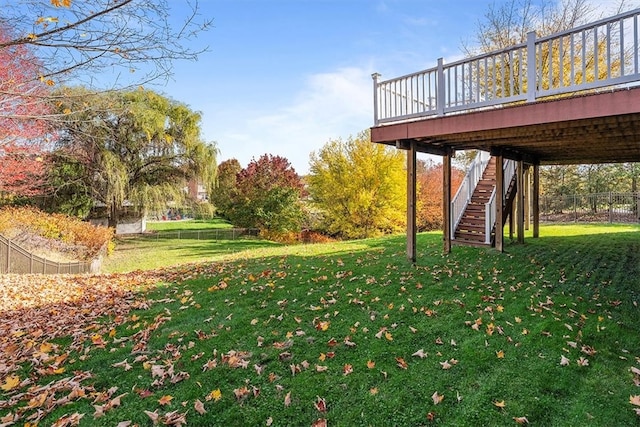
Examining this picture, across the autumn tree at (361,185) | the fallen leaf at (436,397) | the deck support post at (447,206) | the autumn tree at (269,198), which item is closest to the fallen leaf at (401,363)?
the fallen leaf at (436,397)

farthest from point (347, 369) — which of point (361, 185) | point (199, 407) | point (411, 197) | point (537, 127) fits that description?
point (361, 185)

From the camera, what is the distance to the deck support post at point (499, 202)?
775 cm

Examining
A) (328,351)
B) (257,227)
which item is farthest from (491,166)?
(257,227)

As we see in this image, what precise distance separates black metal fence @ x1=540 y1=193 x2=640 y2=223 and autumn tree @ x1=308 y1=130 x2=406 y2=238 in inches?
354

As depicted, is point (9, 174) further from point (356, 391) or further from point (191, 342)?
point (356, 391)

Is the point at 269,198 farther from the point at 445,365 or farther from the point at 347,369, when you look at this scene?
the point at 445,365

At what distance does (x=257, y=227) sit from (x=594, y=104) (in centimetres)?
1865

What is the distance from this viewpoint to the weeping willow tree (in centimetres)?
1614

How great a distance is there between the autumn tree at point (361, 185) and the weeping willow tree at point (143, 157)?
6242 mm

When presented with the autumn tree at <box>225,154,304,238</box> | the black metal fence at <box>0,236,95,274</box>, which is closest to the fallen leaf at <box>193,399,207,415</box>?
the black metal fence at <box>0,236,95,274</box>

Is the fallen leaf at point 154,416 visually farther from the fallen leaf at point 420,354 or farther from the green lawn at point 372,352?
the fallen leaf at point 420,354

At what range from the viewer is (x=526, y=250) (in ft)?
27.3

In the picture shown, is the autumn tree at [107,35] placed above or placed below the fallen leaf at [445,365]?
above

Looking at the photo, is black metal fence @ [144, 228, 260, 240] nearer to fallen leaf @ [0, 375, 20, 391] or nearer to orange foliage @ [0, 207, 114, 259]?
orange foliage @ [0, 207, 114, 259]
